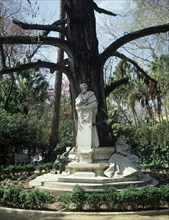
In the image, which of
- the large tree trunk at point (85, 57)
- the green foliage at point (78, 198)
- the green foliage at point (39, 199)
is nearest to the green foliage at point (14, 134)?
the large tree trunk at point (85, 57)

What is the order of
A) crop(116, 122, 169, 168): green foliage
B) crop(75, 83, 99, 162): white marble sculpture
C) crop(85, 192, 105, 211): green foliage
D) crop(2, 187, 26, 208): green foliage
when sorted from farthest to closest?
crop(116, 122, 169, 168): green foliage, crop(75, 83, 99, 162): white marble sculpture, crop(2, 187, 26, 208): green foliage, crop(85, 192, 105, 211): green foliage

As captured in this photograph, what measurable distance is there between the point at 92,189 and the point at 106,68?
968 inches

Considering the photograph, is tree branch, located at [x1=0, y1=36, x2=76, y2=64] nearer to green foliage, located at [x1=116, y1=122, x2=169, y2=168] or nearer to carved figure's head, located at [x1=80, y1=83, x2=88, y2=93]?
carved figure's head, located at [x1=80, y1=83, x2=88, y2=93]

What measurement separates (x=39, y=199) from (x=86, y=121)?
3840 millimetres

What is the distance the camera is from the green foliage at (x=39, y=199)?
9547 millimetres

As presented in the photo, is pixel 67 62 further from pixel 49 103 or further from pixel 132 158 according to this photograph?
pixel 49 103

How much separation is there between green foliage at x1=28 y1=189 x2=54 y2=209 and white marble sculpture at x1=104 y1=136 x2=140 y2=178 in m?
2.69

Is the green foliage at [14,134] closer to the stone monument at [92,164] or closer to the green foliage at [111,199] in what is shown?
the stone monument at [92,164]

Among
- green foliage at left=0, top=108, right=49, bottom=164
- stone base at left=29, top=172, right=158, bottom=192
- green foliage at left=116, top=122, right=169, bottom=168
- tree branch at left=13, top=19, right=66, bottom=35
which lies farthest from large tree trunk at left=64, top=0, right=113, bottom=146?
green foliage at left=0, top=108, right=49, bottom=164

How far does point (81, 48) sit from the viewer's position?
13.7m

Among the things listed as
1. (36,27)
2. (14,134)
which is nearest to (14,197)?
(36,27)

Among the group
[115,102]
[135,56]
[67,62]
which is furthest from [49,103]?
[67,62]

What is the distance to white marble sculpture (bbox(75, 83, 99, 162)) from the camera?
12.5 metres

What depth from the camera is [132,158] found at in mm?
13000
